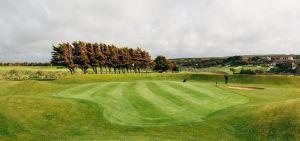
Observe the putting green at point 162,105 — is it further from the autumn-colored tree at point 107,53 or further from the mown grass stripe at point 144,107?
the autumn-colored tree at point 107,53

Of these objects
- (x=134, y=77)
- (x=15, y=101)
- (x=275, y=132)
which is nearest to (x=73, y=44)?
(x=134, y=77)

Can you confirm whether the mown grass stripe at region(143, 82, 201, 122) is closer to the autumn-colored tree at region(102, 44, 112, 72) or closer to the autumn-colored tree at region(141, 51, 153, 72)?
the autumn-colored tree at region(102, 44, 112, 72)

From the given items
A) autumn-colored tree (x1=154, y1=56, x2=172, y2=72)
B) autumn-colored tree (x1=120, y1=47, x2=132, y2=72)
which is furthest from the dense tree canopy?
autumn-colored tree (x1=120, y1=47, x2=132, y2=72)

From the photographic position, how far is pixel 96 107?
94.5ft

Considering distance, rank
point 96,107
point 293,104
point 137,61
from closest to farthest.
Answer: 1. point 293,104
2. point 96,107
3. point 137,61

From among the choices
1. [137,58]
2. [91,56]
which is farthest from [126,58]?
[91,56]

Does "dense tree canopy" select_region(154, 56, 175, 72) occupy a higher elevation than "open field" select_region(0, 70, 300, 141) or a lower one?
higher

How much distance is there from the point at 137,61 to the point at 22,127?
100697mm

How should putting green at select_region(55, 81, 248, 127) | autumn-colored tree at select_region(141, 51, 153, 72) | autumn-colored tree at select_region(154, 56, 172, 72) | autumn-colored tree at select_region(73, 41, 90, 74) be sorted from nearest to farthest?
putting green at select_region(55, 81, 248, 127) → autumn-colored tree at select_region(73, 41, 90, 74) → autumn-colored tree at select_region(141, 51, 153, 72) → autumn-colored tree at select_region(154, 56, 172, 72)

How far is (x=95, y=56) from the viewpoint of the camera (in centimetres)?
10444

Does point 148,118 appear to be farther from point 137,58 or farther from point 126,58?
point 137,58

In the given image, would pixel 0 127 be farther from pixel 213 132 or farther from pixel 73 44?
pixel 73 44

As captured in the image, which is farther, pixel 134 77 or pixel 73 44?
pixel 73 44

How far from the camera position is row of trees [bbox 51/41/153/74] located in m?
92.8
